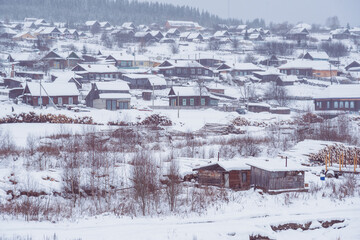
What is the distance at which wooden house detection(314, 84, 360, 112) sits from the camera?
131 feet

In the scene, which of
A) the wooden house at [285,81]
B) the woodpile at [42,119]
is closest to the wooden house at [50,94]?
the woodpile at [42,119]

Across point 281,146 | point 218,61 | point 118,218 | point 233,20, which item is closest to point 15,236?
point 118,218

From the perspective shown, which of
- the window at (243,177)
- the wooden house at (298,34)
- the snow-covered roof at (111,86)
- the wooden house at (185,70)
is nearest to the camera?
the window at (243,177)

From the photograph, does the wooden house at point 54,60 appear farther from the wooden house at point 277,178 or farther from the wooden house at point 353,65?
the wooden house at point 277,178

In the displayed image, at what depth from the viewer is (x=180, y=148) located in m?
25.4

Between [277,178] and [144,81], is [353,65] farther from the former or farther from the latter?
[277,178]

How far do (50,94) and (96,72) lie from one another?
13572mm

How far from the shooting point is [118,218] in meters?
15.0

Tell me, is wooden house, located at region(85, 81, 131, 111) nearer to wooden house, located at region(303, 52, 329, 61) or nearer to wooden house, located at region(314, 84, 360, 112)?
wooden house, located at region(314, 84, 360, 112)

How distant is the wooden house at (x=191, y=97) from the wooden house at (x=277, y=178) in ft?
74.6

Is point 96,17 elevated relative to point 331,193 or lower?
elevated

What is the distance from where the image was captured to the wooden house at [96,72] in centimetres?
5077

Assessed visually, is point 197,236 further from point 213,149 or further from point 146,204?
point 213,149

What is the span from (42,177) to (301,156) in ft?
45.8
